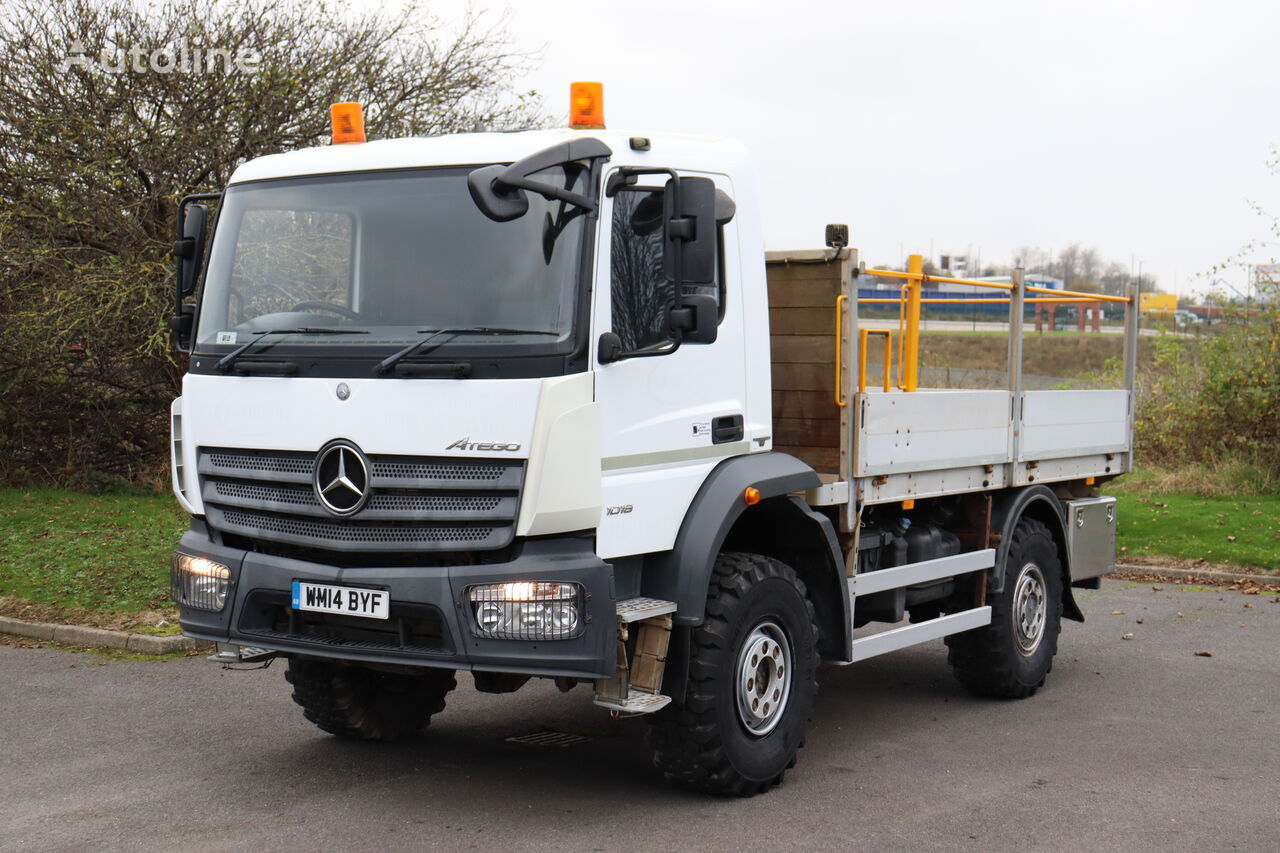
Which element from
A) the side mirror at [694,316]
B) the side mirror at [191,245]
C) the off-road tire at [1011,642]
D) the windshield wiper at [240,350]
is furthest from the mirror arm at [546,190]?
the off-road tire at [1011,642]

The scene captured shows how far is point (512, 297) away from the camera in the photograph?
211 inches

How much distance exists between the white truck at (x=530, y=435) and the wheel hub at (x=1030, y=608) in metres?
1.79

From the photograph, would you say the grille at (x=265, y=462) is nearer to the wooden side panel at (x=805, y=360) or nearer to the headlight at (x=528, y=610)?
the headlight at (x=528, y=610)

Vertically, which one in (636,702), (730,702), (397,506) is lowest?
(730,702)

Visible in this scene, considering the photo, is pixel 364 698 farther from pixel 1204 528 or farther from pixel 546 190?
pixel 1204 528

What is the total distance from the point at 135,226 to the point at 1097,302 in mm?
11176

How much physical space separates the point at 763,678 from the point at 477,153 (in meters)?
2.57

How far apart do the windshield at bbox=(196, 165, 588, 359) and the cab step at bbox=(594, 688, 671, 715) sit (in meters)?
1.37

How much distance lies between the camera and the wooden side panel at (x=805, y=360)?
6766mm

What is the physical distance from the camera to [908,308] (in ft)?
25.4

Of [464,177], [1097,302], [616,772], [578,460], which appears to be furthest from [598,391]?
[1097,302]

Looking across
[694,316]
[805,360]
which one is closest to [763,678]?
[805,360]

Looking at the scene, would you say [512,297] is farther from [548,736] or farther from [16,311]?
[16,311]

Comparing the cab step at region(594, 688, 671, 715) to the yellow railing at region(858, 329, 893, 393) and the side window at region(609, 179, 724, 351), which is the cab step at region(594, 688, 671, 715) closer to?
the side window at region(609, 179, 724, 351)
